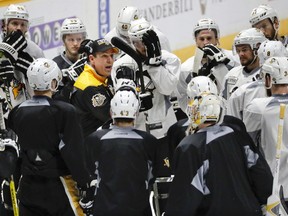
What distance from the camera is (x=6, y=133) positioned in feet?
36.6

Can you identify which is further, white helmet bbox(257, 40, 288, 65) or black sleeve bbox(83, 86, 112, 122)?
black sleeve bbox(83, 86, 112, 122)

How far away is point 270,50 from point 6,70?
2684 mm

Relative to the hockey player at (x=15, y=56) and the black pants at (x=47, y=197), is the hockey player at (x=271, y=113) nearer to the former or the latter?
the black pants at (x=47, y=197)

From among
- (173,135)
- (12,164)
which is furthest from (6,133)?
(173,135)

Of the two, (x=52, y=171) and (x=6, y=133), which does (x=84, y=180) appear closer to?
(x=52, y=171)

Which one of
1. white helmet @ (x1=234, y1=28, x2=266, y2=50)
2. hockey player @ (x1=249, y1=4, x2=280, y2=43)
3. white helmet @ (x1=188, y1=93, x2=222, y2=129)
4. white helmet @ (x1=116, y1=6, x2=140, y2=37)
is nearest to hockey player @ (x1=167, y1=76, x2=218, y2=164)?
white helmet @ (x1=188, y1=93, x2=222, y2=129)

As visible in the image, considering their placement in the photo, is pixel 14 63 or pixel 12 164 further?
pixel 14 63

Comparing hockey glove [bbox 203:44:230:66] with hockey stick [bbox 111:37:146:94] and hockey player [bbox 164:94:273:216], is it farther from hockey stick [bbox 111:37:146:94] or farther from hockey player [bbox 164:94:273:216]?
hockey player [bbox 164:94:273:216]

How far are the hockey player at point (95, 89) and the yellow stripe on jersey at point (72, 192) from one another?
0.97 meters

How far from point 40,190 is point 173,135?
1.21 meters

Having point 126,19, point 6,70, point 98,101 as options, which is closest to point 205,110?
point 98,101

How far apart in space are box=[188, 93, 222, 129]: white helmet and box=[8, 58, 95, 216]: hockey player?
1625 mm

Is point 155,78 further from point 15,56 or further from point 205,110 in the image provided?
point 205,110

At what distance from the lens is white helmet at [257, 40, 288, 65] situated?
1080 cm
